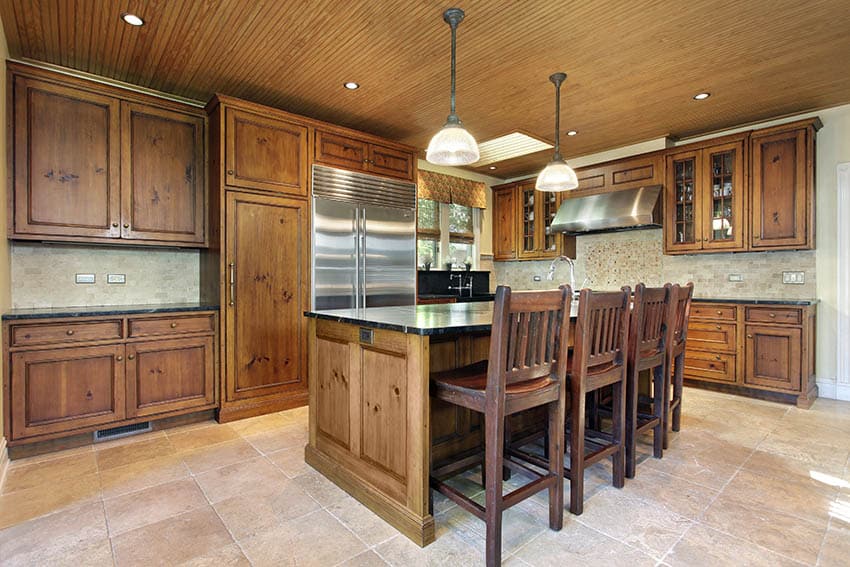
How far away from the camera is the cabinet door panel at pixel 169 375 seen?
2957mm

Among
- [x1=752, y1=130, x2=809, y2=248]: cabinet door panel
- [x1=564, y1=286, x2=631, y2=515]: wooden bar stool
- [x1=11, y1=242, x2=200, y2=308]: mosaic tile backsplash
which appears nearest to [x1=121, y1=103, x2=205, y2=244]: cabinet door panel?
[x1=11, y1=242, x2=200, y2=308]: mosaic tile backsplash

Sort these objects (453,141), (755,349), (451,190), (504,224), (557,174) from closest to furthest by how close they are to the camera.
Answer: (453,141) → (557,174) → (755,349) → (451,190) → (504,224)

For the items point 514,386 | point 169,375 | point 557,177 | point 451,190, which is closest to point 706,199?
point 557,177

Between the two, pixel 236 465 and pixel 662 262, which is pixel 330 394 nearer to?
pixel 236 465

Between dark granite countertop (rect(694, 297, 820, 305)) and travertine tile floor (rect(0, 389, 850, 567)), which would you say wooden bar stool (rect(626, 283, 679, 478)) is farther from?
dark granite countertop (rect(694, 297, 820, 305))

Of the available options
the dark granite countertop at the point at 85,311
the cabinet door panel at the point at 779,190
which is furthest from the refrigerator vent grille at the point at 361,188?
the cabinet door panel at the point at 779,190

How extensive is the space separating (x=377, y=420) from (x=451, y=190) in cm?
433

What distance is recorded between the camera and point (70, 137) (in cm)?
295

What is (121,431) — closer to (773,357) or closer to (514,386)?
(514,386)

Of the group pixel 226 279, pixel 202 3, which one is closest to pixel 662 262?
pixel 226 279

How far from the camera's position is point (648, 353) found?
255 cm

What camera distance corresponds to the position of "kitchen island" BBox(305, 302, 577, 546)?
177 cm

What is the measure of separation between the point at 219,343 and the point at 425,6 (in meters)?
2.70


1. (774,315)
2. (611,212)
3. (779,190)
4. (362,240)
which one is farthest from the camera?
(611,212)
